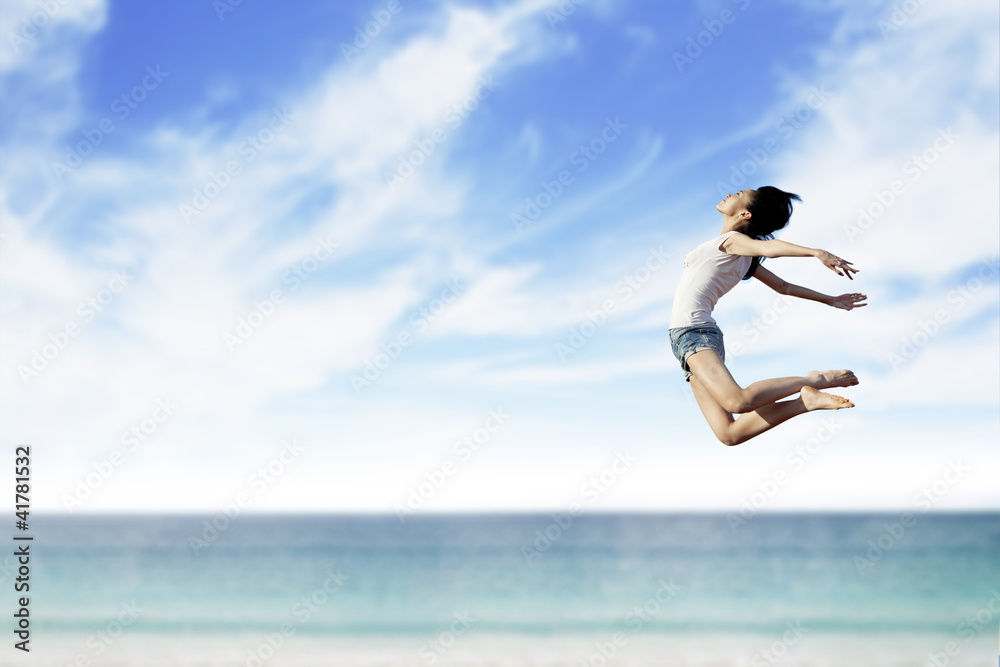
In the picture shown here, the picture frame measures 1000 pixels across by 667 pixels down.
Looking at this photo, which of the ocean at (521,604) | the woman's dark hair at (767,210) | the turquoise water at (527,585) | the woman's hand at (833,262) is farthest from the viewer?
the turquoise water at (527,585)

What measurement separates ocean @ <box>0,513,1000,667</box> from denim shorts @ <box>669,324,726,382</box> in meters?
15.0

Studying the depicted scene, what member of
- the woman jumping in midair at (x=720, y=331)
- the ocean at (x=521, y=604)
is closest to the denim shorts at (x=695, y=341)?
the woman jumping in midair at (x=720, y=331)

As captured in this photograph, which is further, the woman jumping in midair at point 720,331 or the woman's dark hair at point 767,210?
the woman's dark hair at point 767,210

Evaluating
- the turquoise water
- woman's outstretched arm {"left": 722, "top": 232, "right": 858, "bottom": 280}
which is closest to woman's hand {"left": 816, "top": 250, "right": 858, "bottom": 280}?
woman's outstretched arm {"left": 722, "top": 232, "right": 858, "bottom": 280}

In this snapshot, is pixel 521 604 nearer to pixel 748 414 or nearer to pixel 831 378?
pixel 748 414

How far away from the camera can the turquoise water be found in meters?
26.7

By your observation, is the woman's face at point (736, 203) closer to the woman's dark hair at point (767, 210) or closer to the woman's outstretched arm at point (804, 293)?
the woman's dark hair at point (767, 210)

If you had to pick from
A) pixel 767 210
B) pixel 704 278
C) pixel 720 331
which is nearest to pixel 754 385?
pixel 720 331

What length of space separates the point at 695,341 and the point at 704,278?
1.47ft

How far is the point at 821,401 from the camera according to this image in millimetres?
6164

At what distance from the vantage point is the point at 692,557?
139ft

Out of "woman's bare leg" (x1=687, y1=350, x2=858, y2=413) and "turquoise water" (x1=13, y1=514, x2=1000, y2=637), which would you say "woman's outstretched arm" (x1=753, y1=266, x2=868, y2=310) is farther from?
"turquoise water" (x1=13, y1=514, x2=1000, y2=637)

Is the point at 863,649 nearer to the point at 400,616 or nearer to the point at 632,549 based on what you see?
the point at 400,616

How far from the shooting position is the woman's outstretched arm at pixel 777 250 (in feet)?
18.5
